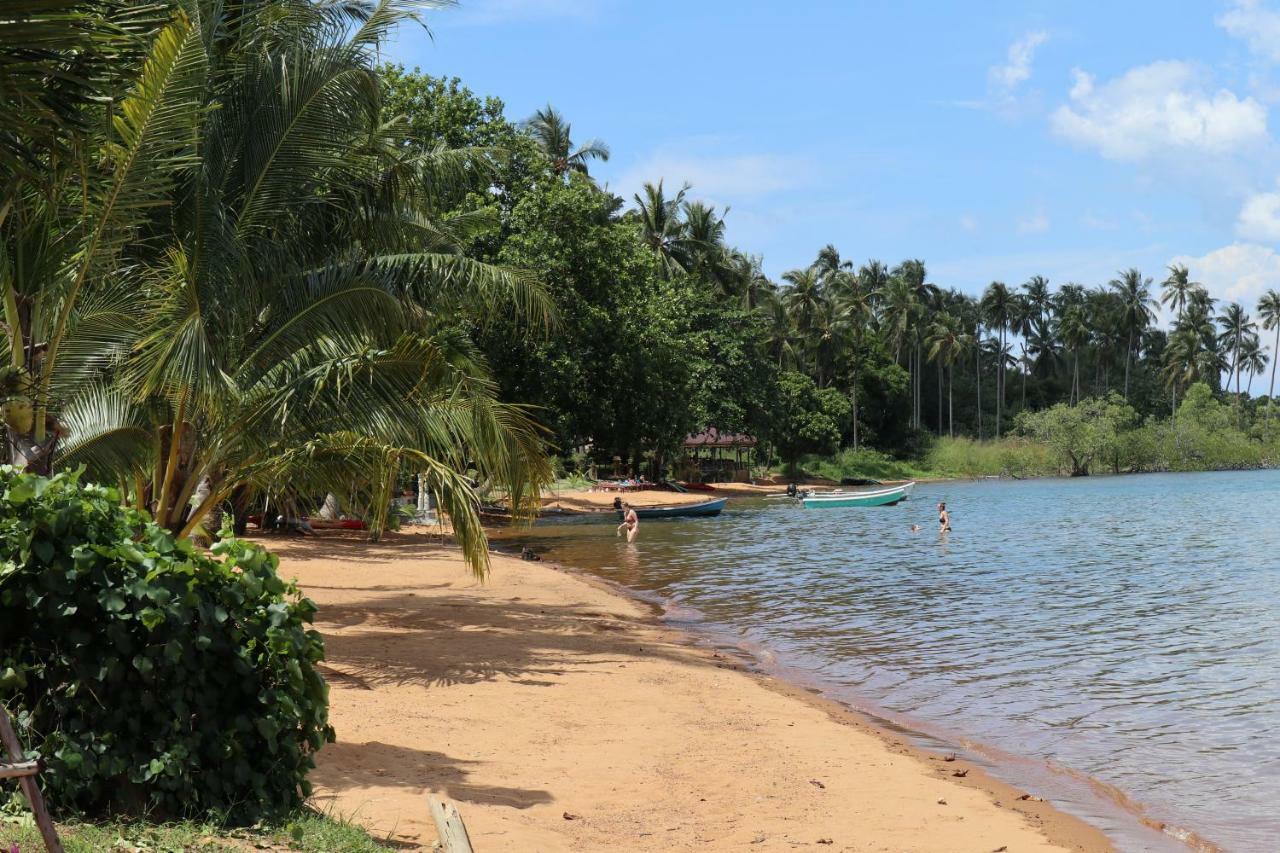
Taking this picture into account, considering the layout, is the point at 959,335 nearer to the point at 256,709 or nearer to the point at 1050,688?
the point at 1050,688

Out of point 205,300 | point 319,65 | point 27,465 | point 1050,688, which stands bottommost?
point 1050,688

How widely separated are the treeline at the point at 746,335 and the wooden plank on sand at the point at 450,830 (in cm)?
911

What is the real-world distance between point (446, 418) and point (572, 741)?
3.96 m

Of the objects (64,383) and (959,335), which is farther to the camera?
(959,335)

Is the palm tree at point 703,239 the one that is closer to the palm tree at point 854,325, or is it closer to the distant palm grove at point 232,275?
the palm tree at point 854,325

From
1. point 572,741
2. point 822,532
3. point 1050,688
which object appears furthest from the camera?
point 822,532

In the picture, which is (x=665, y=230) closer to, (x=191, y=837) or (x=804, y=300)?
(x=804, y=300)

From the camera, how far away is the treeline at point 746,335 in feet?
110

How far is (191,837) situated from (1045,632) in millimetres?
13906

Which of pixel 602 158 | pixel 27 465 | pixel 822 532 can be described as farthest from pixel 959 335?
pixel 27 465

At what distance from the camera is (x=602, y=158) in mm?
51781

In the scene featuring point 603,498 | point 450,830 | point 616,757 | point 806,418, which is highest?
point 806,418

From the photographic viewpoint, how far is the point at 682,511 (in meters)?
41.4

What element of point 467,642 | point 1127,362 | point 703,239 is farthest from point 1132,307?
point 467,642
